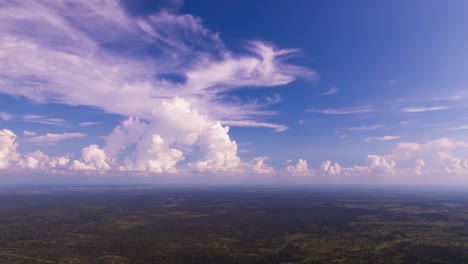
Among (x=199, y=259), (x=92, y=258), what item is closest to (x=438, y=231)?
(x=199, y=259)

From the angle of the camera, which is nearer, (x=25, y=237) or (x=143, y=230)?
(x=25, y=237)

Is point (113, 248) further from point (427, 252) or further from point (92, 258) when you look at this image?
point (427, 252)

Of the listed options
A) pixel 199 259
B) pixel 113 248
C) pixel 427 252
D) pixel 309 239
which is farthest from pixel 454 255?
pixel 113 248

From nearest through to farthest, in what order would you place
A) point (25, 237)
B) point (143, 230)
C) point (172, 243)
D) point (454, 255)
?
point (454, 255), point (172, 243), point (25, 237), point (143, 230)

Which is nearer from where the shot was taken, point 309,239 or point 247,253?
point 247,253

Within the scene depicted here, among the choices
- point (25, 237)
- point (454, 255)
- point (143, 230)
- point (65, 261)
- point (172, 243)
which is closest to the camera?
point (65, 261)

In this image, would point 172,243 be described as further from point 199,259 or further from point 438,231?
point 438,231

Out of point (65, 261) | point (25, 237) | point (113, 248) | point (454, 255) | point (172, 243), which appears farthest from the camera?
point (25, 237)

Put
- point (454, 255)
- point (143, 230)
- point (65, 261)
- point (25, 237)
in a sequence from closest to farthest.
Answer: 1. point (65, 261)
2. point (454, 255)
3. point (25, 237)
4. point (143, 230)
